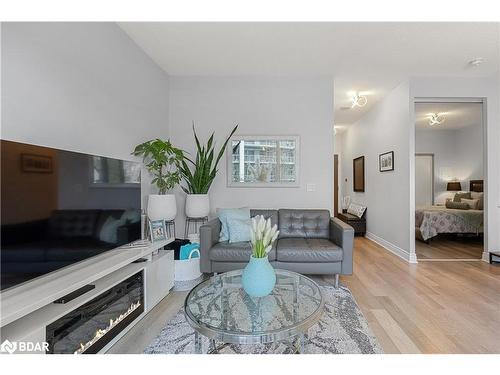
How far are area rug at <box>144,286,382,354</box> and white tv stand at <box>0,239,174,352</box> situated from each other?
31cm

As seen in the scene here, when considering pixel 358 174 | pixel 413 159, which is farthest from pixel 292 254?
pixel 358 174

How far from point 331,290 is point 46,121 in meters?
2.88

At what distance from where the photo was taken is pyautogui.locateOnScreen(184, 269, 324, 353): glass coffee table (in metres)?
1.20

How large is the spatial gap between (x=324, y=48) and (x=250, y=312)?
2858 mm

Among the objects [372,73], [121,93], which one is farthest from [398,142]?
[121,93]

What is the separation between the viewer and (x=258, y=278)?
4.94ft

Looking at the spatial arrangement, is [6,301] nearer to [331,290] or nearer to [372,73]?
[331,290]

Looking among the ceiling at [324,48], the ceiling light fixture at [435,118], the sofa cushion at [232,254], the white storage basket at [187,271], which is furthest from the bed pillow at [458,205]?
the white storage basket at [187,271]

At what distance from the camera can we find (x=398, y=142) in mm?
3914

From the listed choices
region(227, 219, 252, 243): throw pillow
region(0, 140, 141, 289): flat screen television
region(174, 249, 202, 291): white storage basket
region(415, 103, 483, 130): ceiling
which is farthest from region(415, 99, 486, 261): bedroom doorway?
region(0, 140, 141, 289): flat screen television

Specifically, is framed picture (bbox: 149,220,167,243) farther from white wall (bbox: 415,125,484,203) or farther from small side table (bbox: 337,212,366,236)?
white wall (bbox: 415,125,484,203)

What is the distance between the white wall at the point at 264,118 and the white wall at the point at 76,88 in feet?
2.38

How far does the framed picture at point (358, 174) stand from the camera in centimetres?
555
